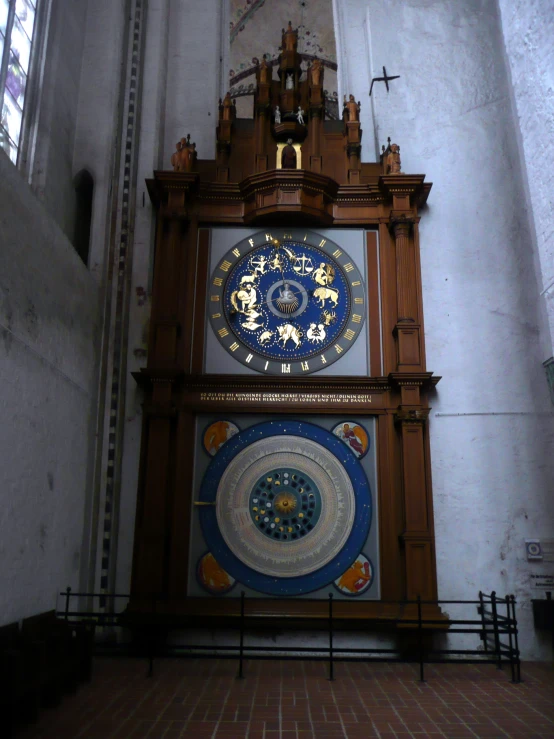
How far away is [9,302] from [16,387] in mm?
654

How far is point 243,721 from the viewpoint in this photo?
443 centimetres

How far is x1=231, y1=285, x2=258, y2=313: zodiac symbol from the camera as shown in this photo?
7.55 m

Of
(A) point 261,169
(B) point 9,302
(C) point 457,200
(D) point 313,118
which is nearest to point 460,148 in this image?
(C) point 457,200

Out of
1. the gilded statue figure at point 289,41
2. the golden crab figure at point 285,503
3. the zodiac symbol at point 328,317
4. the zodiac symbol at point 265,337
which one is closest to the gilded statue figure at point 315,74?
the gilded statue figure at point 289,41

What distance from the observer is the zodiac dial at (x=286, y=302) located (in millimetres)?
7422

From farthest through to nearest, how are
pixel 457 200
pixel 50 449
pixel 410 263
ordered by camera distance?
1. pixel 457 200
2. pixel 410 263
3. pixel 50 449

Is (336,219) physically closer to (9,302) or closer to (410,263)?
(410,263)

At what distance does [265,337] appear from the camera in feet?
24.5

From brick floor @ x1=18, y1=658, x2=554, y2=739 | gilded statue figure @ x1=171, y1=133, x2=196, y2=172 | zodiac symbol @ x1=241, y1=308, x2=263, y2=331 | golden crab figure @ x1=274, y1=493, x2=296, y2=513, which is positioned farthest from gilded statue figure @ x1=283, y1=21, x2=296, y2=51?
brick floor @ x1=18, y1=658, x2=554, y2=739

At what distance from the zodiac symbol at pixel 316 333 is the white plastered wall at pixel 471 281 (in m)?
1.23

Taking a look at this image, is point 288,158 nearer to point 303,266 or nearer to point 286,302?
point 303,266

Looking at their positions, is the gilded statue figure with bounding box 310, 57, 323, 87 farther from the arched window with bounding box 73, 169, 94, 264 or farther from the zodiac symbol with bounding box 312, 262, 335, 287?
the arched window with bounding box 73, 169, 94, 264

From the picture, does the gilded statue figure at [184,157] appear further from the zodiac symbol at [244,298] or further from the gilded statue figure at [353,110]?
the gilded statue figure at [353,110]

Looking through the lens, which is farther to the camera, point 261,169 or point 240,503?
point 261,169
